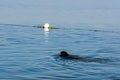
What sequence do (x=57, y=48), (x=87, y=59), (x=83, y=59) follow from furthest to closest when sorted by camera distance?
(x=57, y=48), (x=87, y=59), (x=83, y=59)

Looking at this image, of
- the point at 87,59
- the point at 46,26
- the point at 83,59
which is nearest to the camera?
the point at 83,59

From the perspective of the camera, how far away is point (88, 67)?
2473cm

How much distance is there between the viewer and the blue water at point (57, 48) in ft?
75.3

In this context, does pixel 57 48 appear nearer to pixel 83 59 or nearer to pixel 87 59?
pixel 87 59

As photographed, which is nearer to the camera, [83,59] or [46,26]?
[83,59]

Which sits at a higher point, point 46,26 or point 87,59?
point 46,26

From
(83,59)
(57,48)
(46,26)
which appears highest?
(46,26)

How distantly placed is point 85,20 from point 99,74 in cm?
3631

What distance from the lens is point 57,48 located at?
33.9m

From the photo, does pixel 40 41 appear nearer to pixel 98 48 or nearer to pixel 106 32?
pixel 98 48

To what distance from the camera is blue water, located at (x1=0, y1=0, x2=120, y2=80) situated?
22.9 meters

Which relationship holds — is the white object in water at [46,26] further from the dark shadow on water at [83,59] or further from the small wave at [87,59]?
the small wave at [87,59]

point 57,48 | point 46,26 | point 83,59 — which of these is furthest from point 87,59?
point 46,26

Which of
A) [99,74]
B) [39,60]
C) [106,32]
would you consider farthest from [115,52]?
[106,32]
